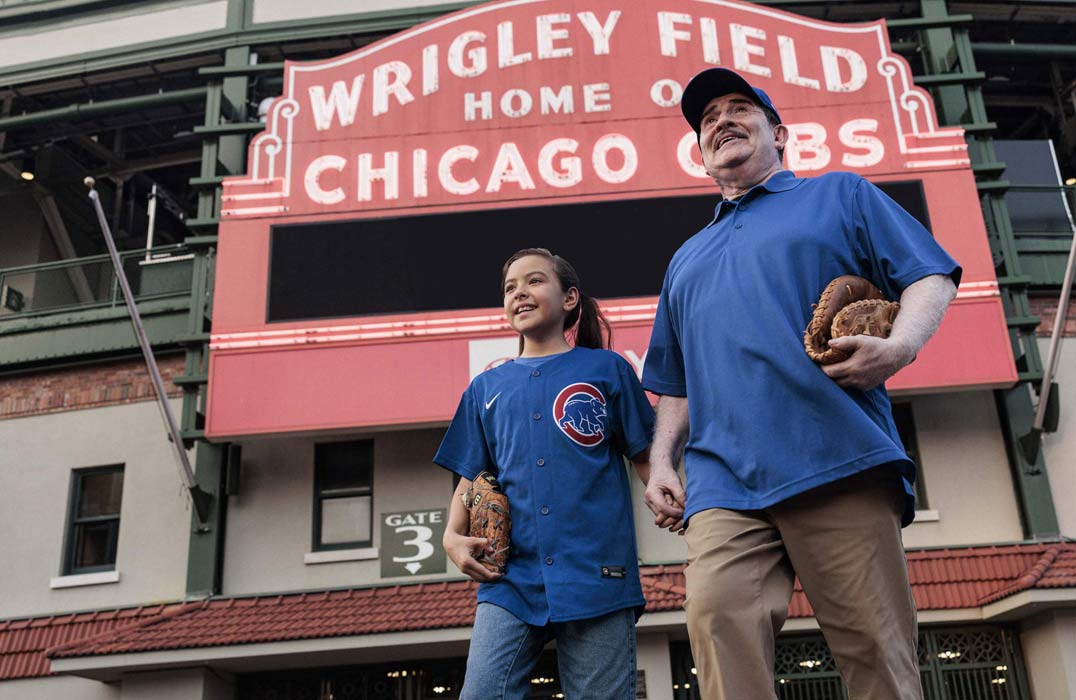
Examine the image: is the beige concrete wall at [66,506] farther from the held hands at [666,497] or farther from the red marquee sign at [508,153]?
the held hands at [666,497]

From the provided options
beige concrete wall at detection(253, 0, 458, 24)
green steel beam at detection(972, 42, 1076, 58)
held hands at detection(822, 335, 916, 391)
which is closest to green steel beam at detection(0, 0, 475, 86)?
beige concrete wall at detection(253, 0, 458, 24)

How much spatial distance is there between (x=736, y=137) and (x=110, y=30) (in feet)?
48.7

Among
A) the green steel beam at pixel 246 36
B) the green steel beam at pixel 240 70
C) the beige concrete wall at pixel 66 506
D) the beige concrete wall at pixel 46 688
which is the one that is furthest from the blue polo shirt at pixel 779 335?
the green steel beam at pixel 246 36

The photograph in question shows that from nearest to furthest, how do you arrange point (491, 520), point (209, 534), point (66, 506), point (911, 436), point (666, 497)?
point (666, 497)
point (491, 520)
point (209, 534)
point (911, 436)
point (66, 506)

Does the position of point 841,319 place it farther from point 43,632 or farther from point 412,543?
point 43,632

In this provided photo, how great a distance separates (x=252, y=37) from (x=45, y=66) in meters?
3.24

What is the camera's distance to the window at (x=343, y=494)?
12.7m

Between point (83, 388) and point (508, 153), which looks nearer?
point (508, 153)

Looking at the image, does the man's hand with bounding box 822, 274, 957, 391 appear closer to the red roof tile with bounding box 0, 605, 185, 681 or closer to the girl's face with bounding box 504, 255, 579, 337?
the girl's face with bounding box 504, 255, 579, 337

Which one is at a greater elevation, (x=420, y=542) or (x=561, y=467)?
(x=420, y=542)

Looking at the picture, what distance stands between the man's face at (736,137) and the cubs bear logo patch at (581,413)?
0.87 m

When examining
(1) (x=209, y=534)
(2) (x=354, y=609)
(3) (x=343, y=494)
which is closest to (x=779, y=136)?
(2) (x=354, y=609)

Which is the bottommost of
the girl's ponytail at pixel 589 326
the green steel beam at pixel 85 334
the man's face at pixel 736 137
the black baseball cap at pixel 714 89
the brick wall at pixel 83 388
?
the girl's ponytail at pixel 589 326

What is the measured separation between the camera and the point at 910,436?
1264cm
